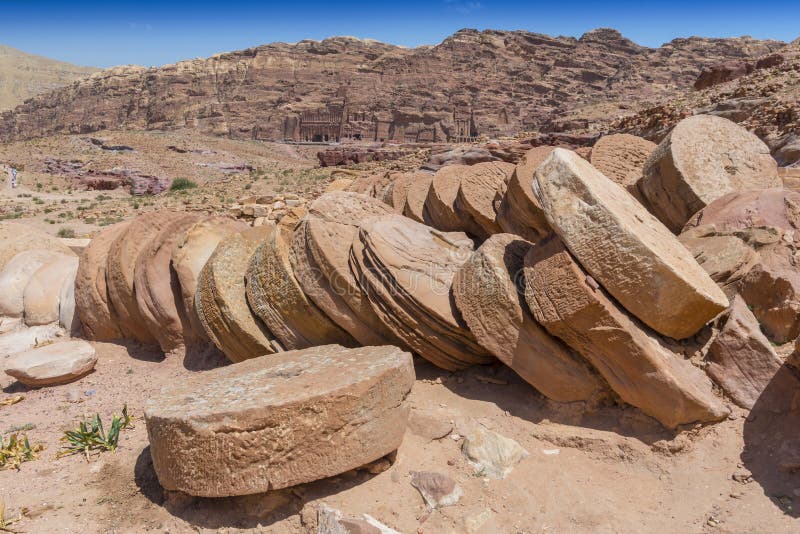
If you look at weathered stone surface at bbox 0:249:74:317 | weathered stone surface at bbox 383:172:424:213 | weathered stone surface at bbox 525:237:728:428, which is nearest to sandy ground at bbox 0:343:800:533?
weathered stone surface at bbox 525:237:728:428

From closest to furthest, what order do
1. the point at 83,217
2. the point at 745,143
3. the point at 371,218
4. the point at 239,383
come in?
the point at 239,383 → the point at 371,218 → the point at 745,143 → the point at 83,217

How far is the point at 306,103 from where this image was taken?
6506 cm

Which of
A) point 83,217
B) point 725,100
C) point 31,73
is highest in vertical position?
point 31,73

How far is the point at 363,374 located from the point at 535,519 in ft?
4.46

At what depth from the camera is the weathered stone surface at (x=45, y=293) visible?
22.9ft

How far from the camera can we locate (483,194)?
19.6ft

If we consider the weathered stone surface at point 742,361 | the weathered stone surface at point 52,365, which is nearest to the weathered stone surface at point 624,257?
the weathered stone surface at point 742,361

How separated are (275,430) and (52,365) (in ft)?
13.3

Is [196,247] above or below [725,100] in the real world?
below

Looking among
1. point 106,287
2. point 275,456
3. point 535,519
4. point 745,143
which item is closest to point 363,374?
point 275,456

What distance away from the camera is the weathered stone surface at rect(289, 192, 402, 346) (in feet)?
13.7

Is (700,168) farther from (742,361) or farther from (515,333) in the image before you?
(515,333)

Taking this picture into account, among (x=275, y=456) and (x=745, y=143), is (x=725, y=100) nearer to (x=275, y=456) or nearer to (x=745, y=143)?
(x=745, y=143)

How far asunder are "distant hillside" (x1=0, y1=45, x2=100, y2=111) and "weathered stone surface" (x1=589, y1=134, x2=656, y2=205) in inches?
5211
